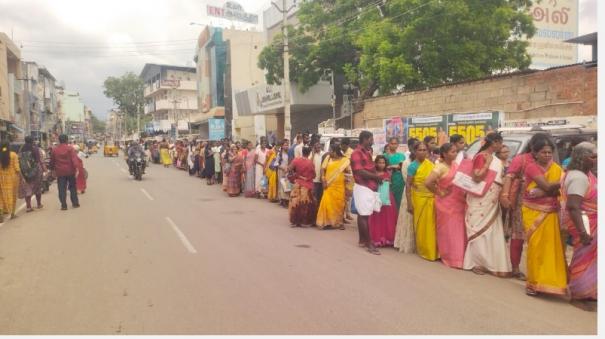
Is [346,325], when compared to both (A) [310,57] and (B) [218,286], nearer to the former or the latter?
(B) [218,286]

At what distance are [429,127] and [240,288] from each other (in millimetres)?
12647

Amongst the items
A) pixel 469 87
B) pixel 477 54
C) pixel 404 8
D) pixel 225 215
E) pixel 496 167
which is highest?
pixel 404 8

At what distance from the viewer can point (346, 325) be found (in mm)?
4133

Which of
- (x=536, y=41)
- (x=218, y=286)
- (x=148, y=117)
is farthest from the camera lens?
→ (x=148, y=117)

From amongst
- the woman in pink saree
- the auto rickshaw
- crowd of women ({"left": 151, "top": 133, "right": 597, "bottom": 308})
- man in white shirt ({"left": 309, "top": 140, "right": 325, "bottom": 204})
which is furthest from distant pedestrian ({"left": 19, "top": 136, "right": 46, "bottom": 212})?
the auto rickshaw

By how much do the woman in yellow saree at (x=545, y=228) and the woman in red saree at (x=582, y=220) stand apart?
123 millimetres

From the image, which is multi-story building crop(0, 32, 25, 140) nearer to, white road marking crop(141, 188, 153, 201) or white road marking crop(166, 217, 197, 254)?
white road marking crop(141, 188, 153, 201)

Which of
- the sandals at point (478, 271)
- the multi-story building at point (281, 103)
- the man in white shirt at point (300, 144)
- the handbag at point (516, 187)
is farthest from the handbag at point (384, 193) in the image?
the multi-story building at point (281, 103)

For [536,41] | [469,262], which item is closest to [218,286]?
[469,262]

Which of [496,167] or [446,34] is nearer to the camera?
[496,167]

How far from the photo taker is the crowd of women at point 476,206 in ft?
15.3

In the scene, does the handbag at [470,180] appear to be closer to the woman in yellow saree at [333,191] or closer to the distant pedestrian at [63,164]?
the woman in yellow saree at [333,191]

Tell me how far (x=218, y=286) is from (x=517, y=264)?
11.4ft

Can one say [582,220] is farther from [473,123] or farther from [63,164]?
Answer: [473,123]
